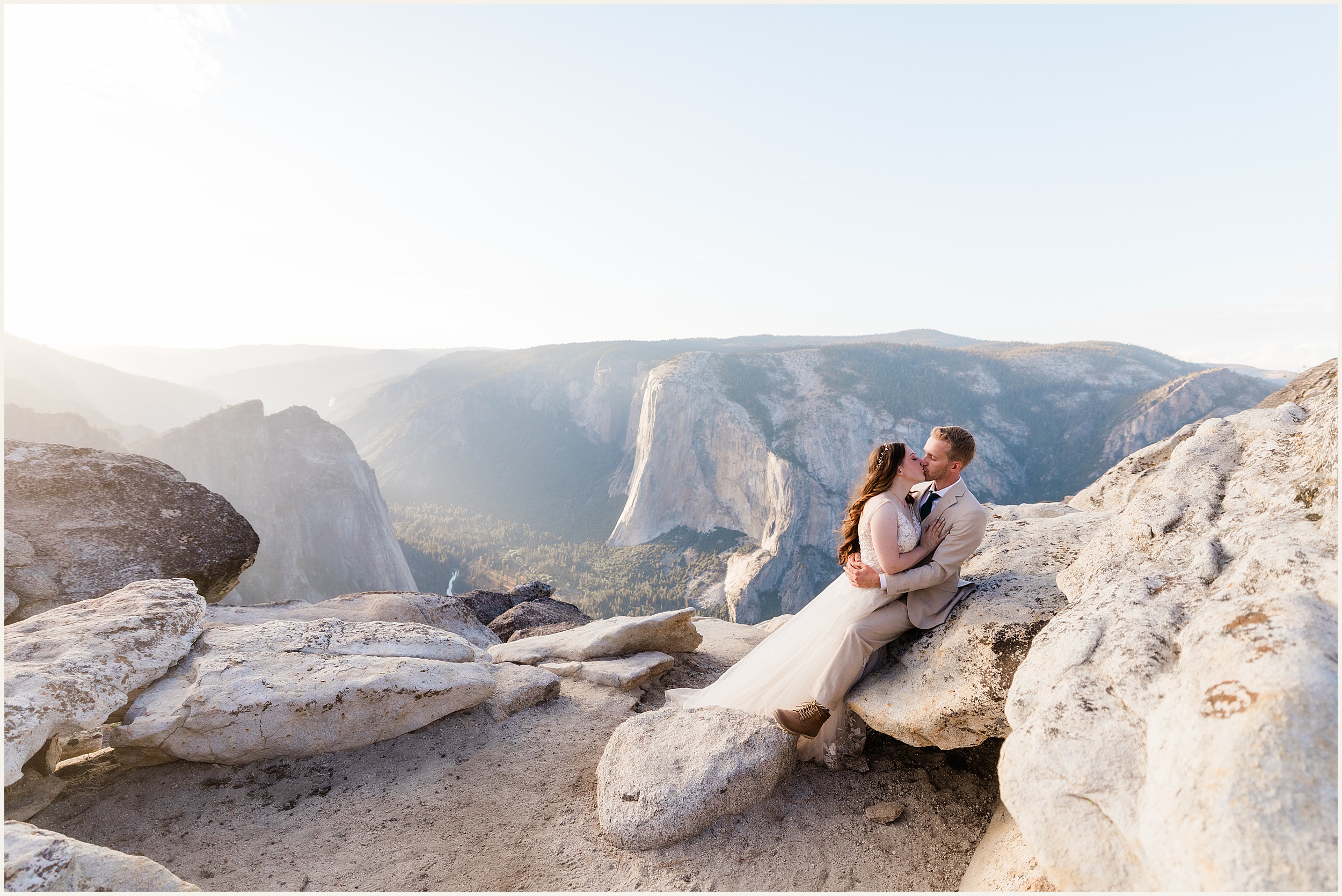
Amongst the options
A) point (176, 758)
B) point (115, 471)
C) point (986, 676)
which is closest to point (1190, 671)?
point (986, 676)

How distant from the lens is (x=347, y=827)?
488 cm

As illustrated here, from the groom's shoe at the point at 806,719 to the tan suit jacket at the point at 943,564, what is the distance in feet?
3.35

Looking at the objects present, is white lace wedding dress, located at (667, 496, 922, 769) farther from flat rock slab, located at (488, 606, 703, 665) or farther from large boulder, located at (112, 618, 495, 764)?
flat rock slab, located at (488, 606, 703, 665)

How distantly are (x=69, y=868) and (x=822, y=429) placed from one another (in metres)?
70.1

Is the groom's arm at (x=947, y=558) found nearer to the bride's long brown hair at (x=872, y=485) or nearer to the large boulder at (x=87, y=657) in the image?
the bride's long brown hair at (x=872, y=485)

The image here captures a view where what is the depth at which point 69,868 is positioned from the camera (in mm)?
3166

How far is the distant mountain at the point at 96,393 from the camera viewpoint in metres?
41.8

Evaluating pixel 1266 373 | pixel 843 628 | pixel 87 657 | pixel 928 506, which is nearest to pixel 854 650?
pixel 843 628

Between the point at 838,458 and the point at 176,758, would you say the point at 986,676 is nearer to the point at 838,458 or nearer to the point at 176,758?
the point at 176,758

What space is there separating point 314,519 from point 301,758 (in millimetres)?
40745

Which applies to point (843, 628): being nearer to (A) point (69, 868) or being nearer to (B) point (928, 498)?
(B) point (928, 498)

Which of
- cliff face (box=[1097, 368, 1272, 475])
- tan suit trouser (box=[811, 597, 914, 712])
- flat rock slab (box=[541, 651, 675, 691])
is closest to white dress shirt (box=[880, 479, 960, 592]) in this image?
tan suit trouser (box=[811, 597, 914, 712])

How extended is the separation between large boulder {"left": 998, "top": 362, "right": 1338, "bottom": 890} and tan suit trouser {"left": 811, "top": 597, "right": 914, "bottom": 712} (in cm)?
123

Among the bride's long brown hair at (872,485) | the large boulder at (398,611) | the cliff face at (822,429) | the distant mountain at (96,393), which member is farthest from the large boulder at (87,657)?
the cliff face at (822,429)
